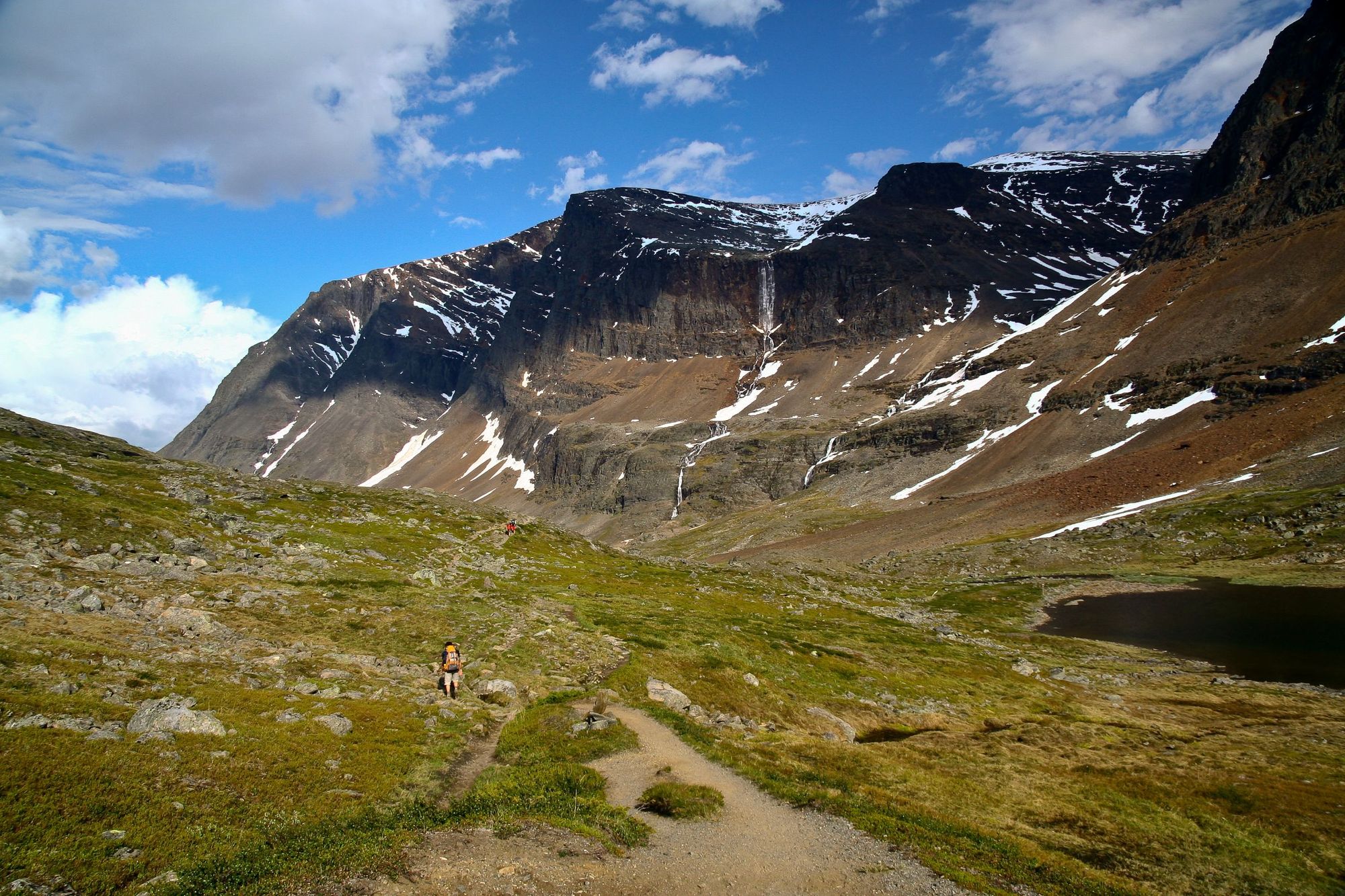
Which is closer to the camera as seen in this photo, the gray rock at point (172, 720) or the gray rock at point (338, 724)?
the gray rock at point (172, 720)

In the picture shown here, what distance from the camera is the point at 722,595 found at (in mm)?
71000

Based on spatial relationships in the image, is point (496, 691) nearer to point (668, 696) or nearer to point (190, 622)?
point (668, 696)

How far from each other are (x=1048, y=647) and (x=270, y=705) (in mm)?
64417

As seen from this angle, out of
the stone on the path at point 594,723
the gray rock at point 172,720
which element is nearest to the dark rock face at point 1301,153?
the stone on the path at point 594,723

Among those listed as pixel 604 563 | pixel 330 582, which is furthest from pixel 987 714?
pixel 604 563

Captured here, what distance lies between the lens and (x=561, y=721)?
26875 millimetres

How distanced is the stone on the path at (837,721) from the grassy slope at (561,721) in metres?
0.98

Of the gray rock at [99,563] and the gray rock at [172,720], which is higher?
the gray rock at [99,563]

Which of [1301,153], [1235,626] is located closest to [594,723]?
[1235,626]

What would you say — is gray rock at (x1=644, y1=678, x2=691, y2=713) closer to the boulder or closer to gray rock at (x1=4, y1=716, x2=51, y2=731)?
the boulder

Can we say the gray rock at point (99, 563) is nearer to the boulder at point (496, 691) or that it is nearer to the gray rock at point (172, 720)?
the gray rock at point (172, 720)

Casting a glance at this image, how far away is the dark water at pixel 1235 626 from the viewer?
170ft

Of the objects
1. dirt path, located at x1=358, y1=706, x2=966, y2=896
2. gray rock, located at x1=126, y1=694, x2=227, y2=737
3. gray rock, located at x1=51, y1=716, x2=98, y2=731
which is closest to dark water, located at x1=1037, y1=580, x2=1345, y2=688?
dirt path, located at x1=358, y1=706, x2=966, y2=896

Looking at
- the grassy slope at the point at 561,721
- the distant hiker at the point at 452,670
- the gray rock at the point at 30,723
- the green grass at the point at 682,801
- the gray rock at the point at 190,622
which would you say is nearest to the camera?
the gray rock at the point at 30,723
